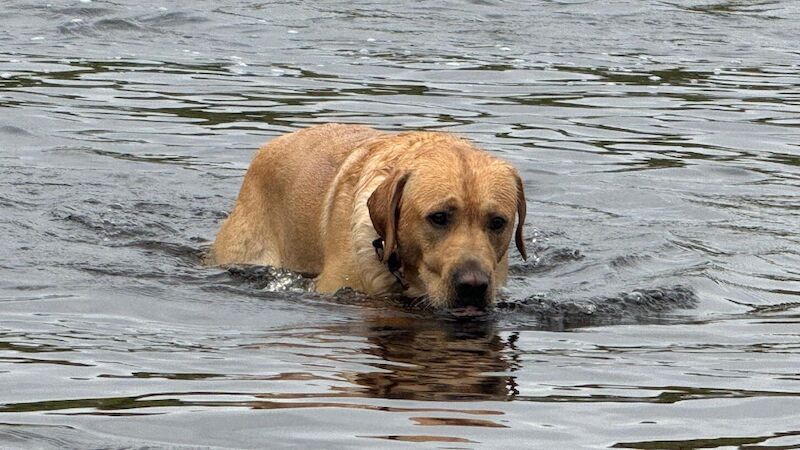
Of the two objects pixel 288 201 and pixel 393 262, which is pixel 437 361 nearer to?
pixel 393 262

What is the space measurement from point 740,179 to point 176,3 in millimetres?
10264

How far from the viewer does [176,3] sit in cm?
2155

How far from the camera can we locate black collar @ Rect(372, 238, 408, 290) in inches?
342

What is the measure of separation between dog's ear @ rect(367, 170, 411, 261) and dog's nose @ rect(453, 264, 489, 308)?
421 millimetres

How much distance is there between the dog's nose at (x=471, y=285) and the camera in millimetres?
8219

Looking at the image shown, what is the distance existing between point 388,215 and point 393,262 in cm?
36

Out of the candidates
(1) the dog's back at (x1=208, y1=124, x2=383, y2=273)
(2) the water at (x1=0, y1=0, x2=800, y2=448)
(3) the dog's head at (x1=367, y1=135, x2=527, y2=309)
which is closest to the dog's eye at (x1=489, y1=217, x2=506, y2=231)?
(3) the dog's head at (x1=367, y1=135, x2=527, y2=309)

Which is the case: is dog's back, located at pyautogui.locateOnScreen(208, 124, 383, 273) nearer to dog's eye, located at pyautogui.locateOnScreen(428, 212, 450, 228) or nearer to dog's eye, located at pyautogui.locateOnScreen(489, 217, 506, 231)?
dog's eye, located at pyautogui.locateOnScreen(428, 212, 450, 228)

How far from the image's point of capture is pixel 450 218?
27.4 feet

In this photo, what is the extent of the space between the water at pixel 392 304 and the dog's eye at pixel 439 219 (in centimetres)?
50

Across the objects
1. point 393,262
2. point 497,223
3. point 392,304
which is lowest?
point 392,304

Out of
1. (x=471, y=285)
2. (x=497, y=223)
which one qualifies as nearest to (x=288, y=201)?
(x=497, y=223)

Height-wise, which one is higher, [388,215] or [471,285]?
[388,215]

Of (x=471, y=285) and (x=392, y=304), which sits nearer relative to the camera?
(x=471, y=285)
